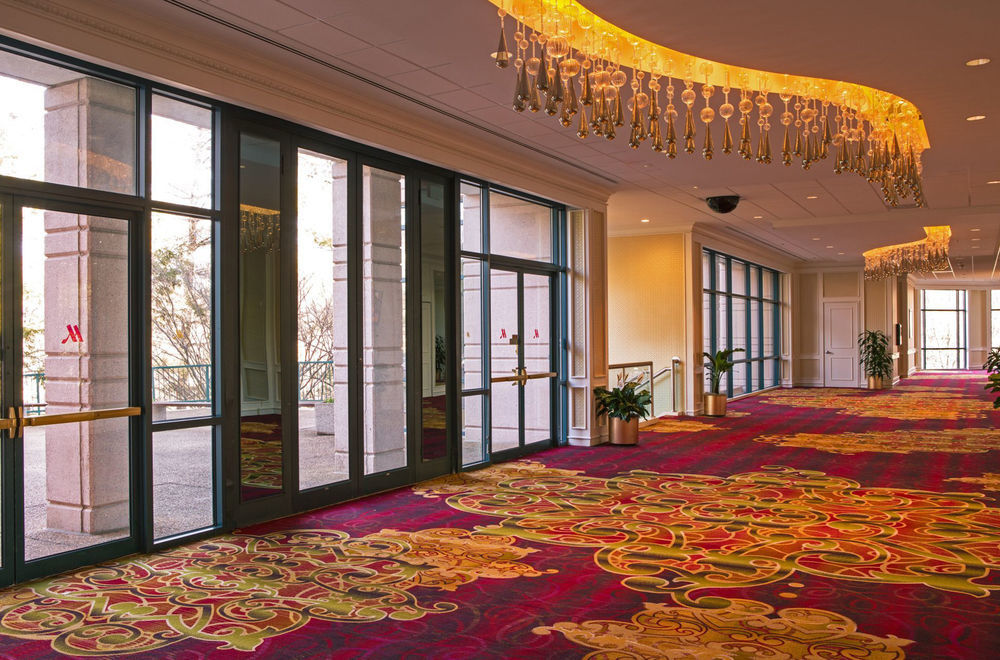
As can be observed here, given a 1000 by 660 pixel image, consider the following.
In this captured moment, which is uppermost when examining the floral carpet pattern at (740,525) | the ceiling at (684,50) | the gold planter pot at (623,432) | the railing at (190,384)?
the ceiling at (684,50)

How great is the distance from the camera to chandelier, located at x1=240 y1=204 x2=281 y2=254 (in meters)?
5.79

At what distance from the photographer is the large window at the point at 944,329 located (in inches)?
1228

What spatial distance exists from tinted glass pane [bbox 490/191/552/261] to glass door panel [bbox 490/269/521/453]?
328mm

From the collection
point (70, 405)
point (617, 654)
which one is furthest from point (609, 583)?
point (70, 405)

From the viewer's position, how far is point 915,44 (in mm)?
5316

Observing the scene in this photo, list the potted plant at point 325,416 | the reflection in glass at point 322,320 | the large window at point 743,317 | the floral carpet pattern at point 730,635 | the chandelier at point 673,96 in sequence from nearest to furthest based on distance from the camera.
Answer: the floral carpet pattern at point 730,635 → the chandelier at point 673,96 → the reflection in glass at point 322,320 → the potted plant at point 325,416 → the large window at point 743,317

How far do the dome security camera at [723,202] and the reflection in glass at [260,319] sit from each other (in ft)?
23.7

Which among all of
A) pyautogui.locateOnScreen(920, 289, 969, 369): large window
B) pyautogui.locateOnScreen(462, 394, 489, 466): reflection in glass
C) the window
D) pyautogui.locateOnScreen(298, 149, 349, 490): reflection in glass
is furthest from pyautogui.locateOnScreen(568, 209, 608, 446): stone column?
the window

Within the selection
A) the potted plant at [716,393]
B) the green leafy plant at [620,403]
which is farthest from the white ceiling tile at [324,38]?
the potted plant at [716,393]

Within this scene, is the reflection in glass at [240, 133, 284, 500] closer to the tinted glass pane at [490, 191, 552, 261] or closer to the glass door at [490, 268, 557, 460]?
the glass door at [490, 268, 557, 460]

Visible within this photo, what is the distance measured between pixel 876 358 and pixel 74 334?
20.1 m

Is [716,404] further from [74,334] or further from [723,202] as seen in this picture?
[74,334]

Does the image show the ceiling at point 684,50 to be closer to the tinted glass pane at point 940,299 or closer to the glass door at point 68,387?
the glass door at point 68,387

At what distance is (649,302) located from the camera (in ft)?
46.3
